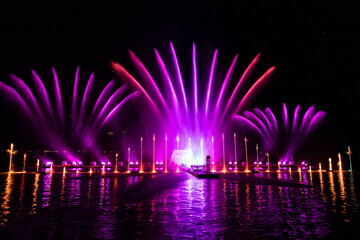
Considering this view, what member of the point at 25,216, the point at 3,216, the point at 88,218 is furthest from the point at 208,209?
the point at 3,216

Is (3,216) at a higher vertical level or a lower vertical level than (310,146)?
lower

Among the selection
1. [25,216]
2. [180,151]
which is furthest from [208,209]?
[180,151]

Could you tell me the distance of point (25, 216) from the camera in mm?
12250

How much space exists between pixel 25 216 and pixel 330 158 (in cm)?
8748

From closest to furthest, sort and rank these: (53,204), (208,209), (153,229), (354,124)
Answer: (153,229)
(208,209)
(53,204)
(354,124)

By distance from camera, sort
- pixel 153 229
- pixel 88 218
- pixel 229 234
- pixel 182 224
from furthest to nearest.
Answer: pixel 88 218
pixel 182 224
pixel 153 229
pixel 229 234

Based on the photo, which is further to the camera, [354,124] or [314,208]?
[354,124]

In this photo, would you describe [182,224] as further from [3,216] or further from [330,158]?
[330,158]

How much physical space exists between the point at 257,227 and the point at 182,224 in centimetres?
261

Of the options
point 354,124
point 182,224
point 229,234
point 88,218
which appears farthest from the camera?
point 354,124

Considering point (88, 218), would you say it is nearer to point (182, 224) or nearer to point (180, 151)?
point (182, 224)

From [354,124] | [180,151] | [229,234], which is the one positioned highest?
[354,124]

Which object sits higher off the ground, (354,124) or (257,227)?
(354,124)

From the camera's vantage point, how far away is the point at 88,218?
11.9 m
